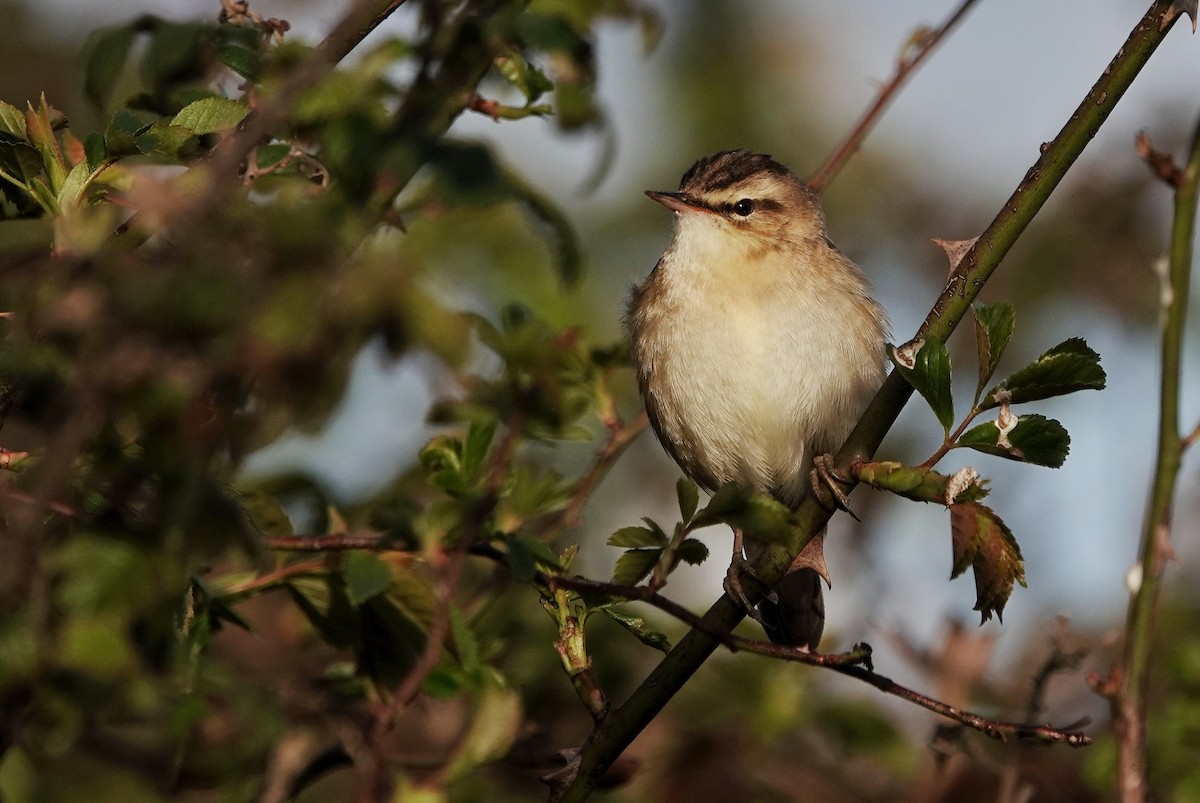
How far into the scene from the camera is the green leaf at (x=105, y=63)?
2.15m

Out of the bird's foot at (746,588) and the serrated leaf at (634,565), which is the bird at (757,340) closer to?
the bird's foot at (746,588)

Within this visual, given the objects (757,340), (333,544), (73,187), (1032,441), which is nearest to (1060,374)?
Result: (1032,441)

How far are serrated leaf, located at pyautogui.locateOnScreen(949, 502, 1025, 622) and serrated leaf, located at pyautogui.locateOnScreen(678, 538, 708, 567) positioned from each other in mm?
355

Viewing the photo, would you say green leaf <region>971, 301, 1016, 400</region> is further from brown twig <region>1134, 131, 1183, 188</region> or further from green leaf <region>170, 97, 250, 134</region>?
green leaf <region>170, 97, 250, 134</region>

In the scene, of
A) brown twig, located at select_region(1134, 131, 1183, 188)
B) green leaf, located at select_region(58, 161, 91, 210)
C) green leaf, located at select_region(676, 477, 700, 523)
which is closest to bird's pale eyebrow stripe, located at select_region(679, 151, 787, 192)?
brown twig, located at select_region(1134, 131, 1183, 188)

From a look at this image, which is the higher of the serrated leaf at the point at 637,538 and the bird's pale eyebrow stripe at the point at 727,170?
the serrated leaf at the point at 637,538

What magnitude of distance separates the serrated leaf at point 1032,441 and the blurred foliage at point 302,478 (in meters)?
0.16

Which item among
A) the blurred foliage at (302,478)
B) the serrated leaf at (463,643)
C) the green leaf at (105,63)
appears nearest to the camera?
the blurred foliage at (302,478)

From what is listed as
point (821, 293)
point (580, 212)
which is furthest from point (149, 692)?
point (580, 212)

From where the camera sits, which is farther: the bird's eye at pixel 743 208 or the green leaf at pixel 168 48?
the bird's eye at pixel 743 208

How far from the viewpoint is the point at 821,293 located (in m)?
4.17

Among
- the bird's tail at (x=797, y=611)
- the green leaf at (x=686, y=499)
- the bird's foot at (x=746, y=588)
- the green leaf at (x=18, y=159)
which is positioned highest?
the green leaf at (x=686, y=499)

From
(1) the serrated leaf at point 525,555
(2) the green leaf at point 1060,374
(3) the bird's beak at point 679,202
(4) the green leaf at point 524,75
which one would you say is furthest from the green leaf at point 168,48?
(3) the bird's beak at point 679,202

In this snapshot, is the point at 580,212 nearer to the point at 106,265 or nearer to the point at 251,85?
the point at 251,85
